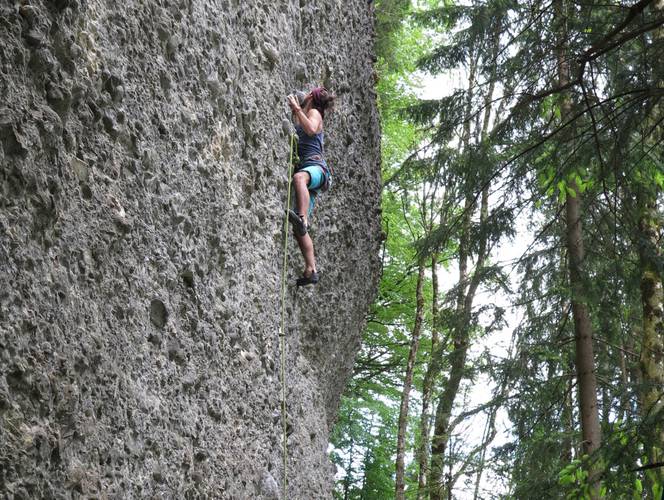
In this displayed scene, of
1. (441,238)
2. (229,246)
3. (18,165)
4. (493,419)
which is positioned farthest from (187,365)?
(493,419)

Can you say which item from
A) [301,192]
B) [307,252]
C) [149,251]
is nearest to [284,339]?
[307,252]

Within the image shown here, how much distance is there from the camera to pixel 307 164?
21.0ft

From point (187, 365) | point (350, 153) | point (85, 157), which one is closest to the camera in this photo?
point (85, 157)

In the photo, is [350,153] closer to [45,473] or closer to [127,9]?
[127,9]

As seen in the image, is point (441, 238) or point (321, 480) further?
point (441, 238)

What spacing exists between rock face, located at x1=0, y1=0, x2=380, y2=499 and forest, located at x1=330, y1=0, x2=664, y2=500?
1833 millimetres

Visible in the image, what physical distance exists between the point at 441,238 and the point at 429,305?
29.6 ft

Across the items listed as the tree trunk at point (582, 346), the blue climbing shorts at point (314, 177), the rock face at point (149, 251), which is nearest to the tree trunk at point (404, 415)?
the tree trunk at point (582, 346)

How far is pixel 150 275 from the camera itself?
12.8ft

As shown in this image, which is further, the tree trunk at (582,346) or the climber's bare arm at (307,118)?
the tree trunk at (582,346)

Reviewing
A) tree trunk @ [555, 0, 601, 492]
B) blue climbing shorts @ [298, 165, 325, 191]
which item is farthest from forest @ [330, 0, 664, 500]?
blue climbing shorts @ [298, 165, 325, 191]

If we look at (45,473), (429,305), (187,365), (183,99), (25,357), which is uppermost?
(429,305)

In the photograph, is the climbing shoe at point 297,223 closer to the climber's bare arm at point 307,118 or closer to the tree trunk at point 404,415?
the climber's bare arm at point 307,118

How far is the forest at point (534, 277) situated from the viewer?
215 inches
